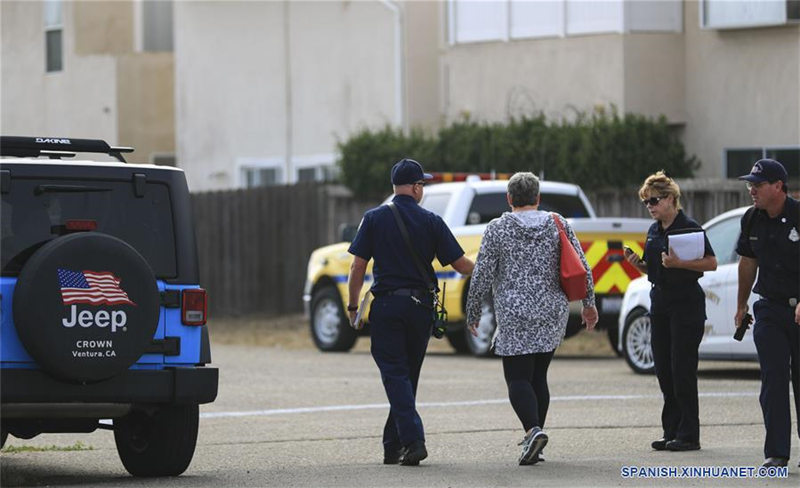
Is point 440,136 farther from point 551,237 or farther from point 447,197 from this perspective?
point 551,237

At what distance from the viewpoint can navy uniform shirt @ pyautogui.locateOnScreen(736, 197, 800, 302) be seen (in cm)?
1055

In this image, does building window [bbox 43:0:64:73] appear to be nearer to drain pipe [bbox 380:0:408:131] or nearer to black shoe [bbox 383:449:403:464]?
drain pipe [bbox 380:0:408:131]

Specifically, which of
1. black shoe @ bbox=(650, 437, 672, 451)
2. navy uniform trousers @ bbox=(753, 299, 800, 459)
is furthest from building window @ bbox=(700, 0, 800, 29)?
navy uniform trousers @ bbox=(753, 299, 800, 459)

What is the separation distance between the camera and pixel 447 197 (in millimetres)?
21719

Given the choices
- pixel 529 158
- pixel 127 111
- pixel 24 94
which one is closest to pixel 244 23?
pixel 127 111

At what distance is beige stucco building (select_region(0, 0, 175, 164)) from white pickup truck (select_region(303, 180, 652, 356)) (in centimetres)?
1546

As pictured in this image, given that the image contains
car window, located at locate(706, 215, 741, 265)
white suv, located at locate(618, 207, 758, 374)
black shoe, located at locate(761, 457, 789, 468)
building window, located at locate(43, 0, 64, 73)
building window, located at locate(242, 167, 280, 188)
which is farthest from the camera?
building window, located at locate(43, 0, 64, 73)

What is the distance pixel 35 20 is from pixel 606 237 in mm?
22386

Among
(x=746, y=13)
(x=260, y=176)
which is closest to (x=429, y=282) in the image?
(x=746, y=13)

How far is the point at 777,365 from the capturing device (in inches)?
414

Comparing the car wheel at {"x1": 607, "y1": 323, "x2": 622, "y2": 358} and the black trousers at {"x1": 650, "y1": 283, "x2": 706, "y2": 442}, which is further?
the car wheel at {"x1": 607, "y1": 323, "x2": 622, "y2": 358}

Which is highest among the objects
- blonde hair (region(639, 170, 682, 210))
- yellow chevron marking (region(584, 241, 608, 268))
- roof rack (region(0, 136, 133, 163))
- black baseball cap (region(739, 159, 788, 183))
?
roof rack (region(0, 136, 133, 163))

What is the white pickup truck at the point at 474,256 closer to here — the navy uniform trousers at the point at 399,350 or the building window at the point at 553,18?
the building window at the point at 553,18

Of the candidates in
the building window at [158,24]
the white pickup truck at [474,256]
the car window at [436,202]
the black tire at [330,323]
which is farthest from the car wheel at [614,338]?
the building window at [158,24]
